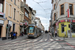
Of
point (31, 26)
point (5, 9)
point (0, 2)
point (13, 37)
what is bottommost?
point (13, 37)

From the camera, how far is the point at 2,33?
17.8 metres

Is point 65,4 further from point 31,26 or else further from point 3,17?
point 3,17

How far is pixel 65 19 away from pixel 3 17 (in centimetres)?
1496

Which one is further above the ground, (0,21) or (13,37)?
(0,21)

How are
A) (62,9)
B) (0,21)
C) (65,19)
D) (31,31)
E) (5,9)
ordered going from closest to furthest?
(0,21)
(5,9)
(31,31)
(65,19)
(62,9)

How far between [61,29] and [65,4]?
6.71 metres

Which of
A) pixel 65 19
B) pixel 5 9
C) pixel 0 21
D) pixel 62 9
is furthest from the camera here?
pixel 62 9

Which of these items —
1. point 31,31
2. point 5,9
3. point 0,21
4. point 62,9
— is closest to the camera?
point 0,21

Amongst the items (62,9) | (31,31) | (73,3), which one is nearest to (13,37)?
(31,31)

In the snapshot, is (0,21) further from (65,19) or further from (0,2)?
(65,19)

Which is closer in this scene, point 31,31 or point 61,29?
point 31,31

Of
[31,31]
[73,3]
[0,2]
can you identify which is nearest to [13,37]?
[31,31]

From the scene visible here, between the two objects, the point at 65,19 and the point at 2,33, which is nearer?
the point at 2,33

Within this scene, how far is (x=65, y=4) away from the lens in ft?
77.8
